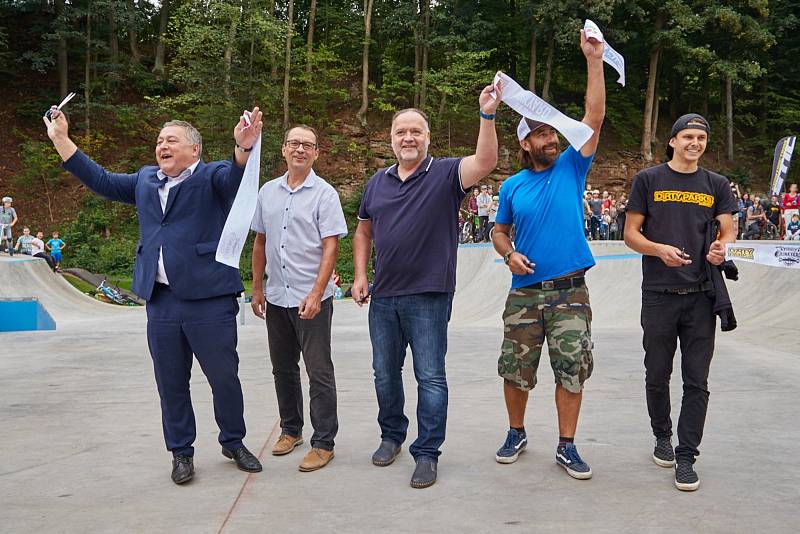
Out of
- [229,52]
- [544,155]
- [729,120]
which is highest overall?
[229,52]

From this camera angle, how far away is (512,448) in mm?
3916

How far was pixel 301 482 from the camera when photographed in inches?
141

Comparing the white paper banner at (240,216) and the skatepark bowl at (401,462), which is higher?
the white paper banner at (240,216)

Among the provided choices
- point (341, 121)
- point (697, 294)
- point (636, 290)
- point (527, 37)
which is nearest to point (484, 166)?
point (697, 294)

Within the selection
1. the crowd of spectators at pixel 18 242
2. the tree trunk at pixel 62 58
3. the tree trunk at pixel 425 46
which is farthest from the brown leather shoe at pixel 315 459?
the tree trunk at pixel 62 58

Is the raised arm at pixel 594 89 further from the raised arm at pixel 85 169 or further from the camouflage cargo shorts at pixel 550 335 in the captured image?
the raised arm at pixel 85 169

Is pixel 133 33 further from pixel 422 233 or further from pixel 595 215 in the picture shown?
pixel 422 233

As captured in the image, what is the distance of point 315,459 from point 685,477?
183 cm

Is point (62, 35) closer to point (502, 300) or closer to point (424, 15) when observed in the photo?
point (424, 15)

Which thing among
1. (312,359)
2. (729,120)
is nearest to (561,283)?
(312,359)

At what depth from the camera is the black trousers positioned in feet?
11.8

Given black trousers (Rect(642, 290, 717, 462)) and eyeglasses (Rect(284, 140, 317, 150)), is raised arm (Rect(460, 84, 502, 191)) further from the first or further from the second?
black trousers (Rect(642, 290, 717, 462))

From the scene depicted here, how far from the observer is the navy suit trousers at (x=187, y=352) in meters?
3.72

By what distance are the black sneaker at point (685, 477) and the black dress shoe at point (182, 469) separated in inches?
92.8
